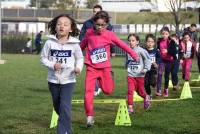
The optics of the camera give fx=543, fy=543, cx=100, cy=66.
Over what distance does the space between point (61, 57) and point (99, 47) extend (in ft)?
6.34

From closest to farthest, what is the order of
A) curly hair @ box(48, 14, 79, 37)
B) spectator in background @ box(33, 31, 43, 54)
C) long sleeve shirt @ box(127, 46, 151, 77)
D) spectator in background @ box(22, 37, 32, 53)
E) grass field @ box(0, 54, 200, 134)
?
curly hair @ box(48, 14, 79, 37) → grass field @ box(0, 54, 200, 134) → long sleeve shirt @ box(127, 46, 151, 77) → spectator in background @ box(33, 31, 43, 54) → spectator in background @ box(22, 37, 32, 53)

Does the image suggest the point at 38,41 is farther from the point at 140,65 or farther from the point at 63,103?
the point at 63,103

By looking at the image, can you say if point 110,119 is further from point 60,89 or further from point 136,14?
point 136,14

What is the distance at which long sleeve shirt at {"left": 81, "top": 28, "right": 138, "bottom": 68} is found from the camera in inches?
371

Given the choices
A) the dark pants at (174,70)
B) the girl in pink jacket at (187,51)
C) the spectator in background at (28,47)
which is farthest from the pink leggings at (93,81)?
the spectator in background at (28,47)

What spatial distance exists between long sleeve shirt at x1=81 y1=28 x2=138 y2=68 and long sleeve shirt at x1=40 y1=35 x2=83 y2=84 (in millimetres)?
1773

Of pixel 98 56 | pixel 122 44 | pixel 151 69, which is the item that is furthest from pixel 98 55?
pixel 151 69

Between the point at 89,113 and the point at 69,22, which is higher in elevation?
the point at 69,22

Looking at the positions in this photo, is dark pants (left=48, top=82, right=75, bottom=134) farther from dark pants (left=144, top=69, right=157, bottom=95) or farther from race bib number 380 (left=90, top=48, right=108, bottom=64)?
dark pants (left=144, top=69, right=157, bottom=95)

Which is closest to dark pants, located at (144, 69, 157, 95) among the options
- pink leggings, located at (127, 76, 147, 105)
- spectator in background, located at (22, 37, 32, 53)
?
pink leggings, located at (127, 76, 147, 105)

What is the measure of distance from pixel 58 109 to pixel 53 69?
666mm

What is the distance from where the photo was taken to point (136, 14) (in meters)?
81.3

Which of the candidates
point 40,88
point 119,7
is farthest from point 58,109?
point 119,7

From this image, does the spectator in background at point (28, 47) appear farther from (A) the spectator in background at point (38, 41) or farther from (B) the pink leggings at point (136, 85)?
(B) the pink leggings at point (136, 85)
